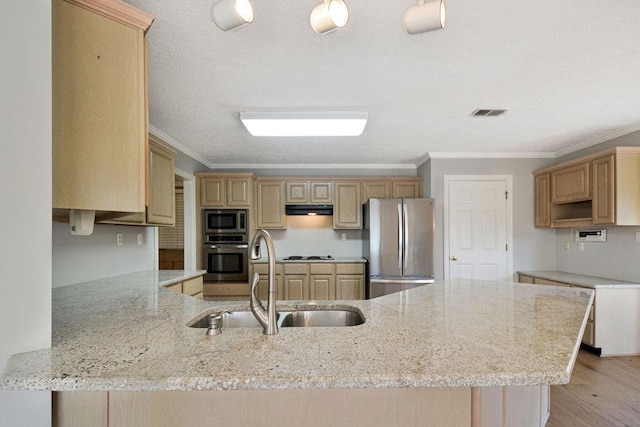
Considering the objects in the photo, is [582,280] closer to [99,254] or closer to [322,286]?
[322,286]

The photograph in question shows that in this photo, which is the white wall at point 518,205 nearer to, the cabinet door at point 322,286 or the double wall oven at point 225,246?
the cabinet door at point 322,286

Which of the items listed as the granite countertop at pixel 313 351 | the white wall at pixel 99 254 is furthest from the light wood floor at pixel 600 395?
the white wall at pixel 99 254

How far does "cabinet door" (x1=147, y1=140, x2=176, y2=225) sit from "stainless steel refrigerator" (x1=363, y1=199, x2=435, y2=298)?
8.09ft

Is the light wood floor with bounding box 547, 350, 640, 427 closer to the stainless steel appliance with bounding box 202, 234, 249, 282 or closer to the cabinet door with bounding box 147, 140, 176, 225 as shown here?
the cabinet door with bounding box 147, 140, 176, 225

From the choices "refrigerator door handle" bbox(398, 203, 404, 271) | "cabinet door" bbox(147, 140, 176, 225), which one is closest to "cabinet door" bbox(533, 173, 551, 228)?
"refrigerator door handle" bbox(398, 203, 404, 271)

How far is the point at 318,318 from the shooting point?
5.70 ft

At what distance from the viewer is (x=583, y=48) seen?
195 cm

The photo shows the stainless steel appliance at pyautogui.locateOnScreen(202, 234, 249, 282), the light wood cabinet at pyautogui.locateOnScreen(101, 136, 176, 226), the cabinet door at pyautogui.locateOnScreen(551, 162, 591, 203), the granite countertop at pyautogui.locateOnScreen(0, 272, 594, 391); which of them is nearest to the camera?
the granite countertop at pyautogui.locateOnScreen(0, 272, 594, 391)

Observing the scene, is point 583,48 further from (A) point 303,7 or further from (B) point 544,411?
(B) point 544,411

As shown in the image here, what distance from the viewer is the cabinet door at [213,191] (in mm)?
4754

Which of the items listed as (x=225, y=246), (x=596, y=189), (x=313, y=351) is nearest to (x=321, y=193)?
(x=225, y=246)

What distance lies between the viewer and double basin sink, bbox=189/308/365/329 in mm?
1676

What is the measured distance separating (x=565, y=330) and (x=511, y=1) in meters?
1.46

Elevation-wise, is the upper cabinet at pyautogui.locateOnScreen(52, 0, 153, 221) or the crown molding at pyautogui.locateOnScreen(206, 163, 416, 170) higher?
the crown molding at pyautogui.locateOnScreen(206, 163, 416, 170)
